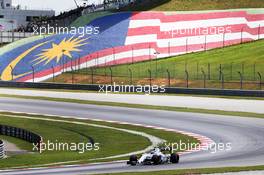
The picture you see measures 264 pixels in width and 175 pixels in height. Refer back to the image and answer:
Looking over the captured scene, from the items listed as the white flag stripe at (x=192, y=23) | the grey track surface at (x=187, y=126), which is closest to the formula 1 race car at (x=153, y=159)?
the grey track surface at (x=187, y=126)

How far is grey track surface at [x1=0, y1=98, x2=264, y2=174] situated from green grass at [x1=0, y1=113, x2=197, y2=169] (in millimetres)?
2697

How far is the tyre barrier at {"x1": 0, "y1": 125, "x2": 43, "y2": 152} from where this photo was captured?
48.5m

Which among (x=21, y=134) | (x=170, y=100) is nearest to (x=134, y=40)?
(x=170, y=100)

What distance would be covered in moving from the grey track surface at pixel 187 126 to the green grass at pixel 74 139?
270cm

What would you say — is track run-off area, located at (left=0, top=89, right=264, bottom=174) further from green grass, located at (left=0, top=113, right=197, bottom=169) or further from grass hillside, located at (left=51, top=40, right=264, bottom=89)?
grass hillside, located at (left=51, top=40, right=264, bottom=89)

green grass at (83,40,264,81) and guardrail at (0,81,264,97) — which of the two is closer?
guardrail at (0,81,264,97)

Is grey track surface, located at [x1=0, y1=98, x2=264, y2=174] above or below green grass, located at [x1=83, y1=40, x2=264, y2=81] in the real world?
below

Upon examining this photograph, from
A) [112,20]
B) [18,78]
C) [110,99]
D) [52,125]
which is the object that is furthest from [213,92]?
[112,20]

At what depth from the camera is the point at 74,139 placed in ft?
164

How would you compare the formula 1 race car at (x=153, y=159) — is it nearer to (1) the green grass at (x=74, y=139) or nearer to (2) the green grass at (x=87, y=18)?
(1) the green grass at (x=74, y=139)

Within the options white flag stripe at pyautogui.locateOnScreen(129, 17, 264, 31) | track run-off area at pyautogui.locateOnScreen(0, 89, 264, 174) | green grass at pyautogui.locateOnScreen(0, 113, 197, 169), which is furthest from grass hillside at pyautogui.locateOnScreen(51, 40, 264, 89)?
green grass at pyautogui.locateOnScreen(0, 113, 197, 169)

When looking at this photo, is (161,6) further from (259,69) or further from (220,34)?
(259,69)

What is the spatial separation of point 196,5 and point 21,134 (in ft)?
240

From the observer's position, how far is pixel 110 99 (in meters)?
78.3
